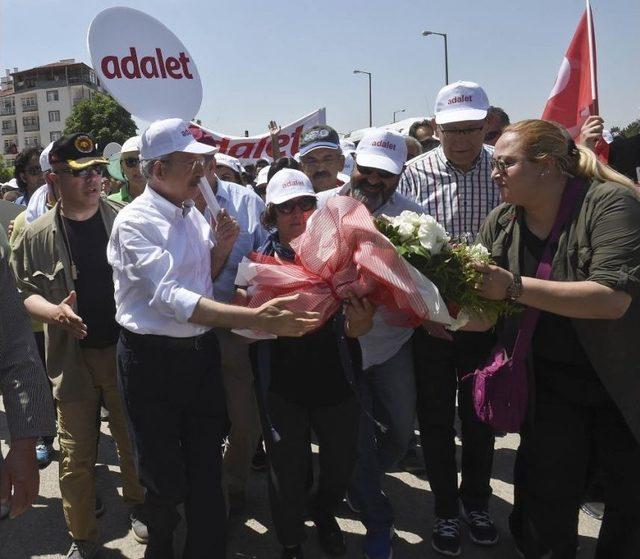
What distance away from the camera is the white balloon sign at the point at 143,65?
329 cm

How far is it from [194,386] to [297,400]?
524 mm

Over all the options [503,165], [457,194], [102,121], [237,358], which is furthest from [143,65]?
[102,121]

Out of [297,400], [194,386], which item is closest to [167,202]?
[194,386]

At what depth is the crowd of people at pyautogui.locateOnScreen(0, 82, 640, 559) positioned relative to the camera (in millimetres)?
→ 2473

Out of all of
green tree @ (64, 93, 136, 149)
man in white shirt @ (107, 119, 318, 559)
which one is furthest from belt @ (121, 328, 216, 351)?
green tree @ (64, 93, 136, 149)

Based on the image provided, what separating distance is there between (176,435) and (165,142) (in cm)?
137

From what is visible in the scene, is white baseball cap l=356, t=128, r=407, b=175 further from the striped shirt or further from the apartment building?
the apartment building

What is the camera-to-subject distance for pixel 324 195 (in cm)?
368

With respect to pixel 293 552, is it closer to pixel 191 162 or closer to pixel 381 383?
pixel 381 383

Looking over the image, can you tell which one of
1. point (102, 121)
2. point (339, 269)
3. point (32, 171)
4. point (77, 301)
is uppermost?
point (102, 121)

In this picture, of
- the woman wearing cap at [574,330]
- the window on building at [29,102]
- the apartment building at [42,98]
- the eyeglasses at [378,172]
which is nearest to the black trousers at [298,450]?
the woman wearing cap at [574,330]

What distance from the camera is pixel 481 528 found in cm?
340

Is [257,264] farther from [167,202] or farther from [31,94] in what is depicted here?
[31,94]

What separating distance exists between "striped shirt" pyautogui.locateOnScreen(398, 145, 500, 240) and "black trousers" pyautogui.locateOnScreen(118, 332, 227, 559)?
1.59 m
